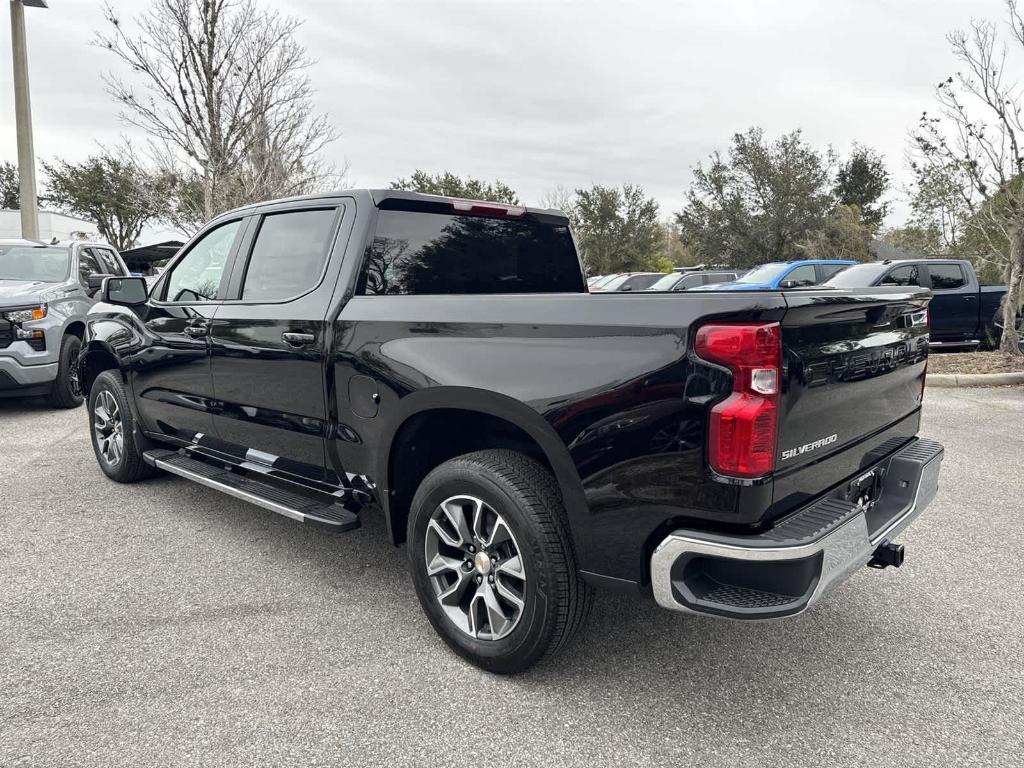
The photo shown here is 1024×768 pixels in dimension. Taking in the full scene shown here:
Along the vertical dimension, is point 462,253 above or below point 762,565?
above

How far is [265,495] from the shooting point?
3.47m

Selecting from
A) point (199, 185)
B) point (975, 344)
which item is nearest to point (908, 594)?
point (975, 344)

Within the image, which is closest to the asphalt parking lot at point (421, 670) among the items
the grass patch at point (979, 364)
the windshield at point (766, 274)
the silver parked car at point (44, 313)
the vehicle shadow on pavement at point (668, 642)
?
the vehicle shadow on pavement at point (668, 642)

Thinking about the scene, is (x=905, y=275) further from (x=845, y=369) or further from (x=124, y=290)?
(x=124, y=290)

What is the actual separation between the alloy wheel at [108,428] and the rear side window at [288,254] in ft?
6.40

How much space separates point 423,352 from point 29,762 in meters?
1.83

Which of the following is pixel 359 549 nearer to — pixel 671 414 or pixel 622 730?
pixel 622 730

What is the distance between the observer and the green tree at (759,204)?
36125 millimetres

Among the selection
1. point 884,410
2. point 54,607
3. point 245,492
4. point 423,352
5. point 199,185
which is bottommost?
point 54,607

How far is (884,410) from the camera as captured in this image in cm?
A: 274

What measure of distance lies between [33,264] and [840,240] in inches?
1337

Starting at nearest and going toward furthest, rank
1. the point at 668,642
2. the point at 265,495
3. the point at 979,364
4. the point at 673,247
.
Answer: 1. the point at 668,642
2. the point at 265,495
3. the point at 979,364
4. the point at 673,247

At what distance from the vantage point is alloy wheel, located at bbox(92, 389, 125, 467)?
4.95m

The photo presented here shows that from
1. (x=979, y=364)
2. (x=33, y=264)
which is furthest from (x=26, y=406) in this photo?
(x=979, y=364)
